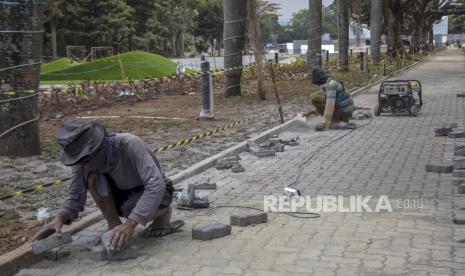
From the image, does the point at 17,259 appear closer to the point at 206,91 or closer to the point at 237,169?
the point at 237,169

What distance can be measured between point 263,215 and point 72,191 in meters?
1.75

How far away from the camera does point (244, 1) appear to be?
54.0 feet

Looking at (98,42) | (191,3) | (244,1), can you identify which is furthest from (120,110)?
(191,3)

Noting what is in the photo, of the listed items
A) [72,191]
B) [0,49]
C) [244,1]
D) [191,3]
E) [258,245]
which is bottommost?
[258,245]

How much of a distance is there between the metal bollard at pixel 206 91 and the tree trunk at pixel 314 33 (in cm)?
1108

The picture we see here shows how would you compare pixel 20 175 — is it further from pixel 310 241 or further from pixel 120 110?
pixel 120 110

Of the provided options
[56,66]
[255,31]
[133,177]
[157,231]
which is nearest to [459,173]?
[157,231]

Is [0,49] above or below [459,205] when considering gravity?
above

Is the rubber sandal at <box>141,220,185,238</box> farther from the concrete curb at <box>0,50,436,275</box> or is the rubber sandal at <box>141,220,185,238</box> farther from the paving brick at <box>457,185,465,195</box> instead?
the paving brick at <box>457,185,465,195</box>

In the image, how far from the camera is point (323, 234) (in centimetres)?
→ 521

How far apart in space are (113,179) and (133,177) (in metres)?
0.16

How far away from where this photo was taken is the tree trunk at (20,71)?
312 inches

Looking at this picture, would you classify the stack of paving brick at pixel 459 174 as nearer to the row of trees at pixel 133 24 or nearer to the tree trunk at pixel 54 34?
the row of trees at pixel 133 24

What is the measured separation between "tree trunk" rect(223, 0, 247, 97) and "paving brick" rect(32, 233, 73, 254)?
12495 mm
